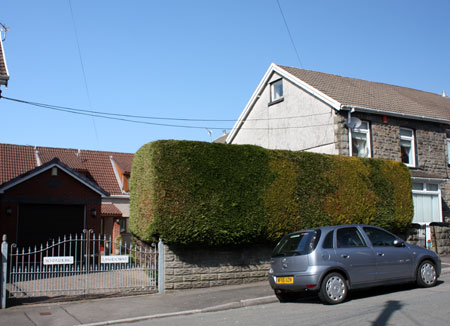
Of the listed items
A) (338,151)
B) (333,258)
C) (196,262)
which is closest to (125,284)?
(196,262)

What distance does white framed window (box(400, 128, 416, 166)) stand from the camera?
20156 mm

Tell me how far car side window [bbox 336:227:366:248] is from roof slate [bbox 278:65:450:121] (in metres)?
9.89

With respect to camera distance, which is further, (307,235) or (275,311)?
(307,235)

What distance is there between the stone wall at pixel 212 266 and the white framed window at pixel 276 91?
11128mm

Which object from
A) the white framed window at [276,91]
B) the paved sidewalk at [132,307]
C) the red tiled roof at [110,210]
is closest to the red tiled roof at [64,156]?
the red tiled roof at [110,210]

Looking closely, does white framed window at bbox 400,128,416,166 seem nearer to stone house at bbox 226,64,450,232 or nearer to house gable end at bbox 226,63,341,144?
stone house at bbox 226,64,450,232

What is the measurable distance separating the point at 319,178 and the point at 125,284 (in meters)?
6.42

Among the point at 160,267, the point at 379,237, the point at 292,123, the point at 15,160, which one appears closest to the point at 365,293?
the point at 379,237

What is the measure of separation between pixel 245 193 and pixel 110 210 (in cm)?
1645

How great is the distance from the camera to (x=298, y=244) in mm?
9555

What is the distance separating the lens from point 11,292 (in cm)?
→ 1012

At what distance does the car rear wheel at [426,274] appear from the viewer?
1021cm

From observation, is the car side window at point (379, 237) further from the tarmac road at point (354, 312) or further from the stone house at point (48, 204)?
the stone house at point (48, 204)

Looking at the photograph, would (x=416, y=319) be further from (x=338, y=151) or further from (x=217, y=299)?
(x=338, y=151)
